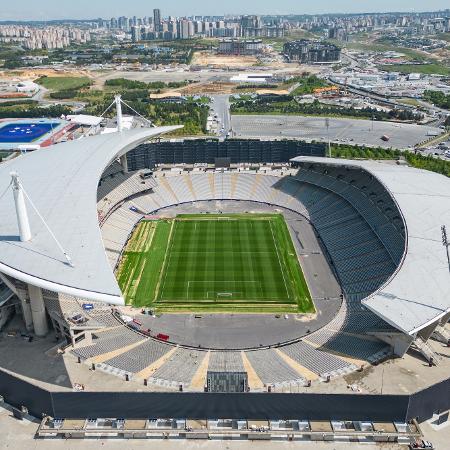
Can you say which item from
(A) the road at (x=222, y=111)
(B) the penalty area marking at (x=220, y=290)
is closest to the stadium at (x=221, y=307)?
(B) the penalty area marking at (x=220, y=290)

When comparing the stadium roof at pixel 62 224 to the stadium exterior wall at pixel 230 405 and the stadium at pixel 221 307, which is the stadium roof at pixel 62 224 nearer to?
the stadium at pixel 221 307

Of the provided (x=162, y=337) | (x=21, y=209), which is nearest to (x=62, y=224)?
(x=21, y=209)

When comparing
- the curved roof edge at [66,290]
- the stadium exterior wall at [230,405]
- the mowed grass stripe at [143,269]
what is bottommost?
the mowed grass stripe at [143,269]

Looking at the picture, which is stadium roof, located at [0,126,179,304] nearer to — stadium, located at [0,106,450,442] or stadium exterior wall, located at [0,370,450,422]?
stadium, located at [0,106,450,442]

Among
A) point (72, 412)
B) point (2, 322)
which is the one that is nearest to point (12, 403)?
point (72, 412)

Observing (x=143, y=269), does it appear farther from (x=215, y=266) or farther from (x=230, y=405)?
(x=230, y=405)

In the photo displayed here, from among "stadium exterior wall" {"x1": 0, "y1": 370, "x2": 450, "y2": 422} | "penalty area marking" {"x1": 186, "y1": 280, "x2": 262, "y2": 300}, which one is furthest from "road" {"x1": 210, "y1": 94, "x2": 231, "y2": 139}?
"stadium exterior wall" {"x1": 0, "y1": 370, "x2": 450, "y2": 422}
